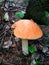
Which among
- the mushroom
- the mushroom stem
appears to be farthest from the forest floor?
the mushroom

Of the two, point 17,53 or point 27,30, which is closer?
point 27,30

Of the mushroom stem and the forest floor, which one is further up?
the mushroom stem

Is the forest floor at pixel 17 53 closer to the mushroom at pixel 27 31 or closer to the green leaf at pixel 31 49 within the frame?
the green leaf at pixel 31 49

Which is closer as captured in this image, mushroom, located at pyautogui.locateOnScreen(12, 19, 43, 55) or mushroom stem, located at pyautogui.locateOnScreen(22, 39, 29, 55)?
mushroom, located at pyautogui.locateOnScreen(12, 19, 43, 55)

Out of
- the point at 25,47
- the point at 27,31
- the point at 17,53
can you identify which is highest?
the point at 27,31

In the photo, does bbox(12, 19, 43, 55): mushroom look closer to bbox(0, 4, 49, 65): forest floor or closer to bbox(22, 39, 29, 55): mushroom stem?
bbox(22, 39, 29, 55): mushroom stem

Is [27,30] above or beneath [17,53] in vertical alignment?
above

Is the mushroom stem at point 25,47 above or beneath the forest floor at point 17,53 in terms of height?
above

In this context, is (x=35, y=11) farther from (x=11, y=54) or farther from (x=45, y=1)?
(x=11, y=54)

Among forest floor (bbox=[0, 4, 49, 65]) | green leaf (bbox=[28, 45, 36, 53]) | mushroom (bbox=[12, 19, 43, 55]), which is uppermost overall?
mushroom (bbox=[12, 19, 43, 55])

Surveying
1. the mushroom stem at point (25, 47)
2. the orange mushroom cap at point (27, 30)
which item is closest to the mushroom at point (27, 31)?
the orange mushroom cap at point (27, 30)

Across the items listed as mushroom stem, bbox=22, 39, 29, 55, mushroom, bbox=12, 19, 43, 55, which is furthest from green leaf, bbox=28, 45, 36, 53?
mushroom, bbox=12, 19, 43, 55

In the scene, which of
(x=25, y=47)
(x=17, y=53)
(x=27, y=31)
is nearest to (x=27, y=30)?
(x=27, y=31)

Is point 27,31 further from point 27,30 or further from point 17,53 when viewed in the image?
point 17,53
